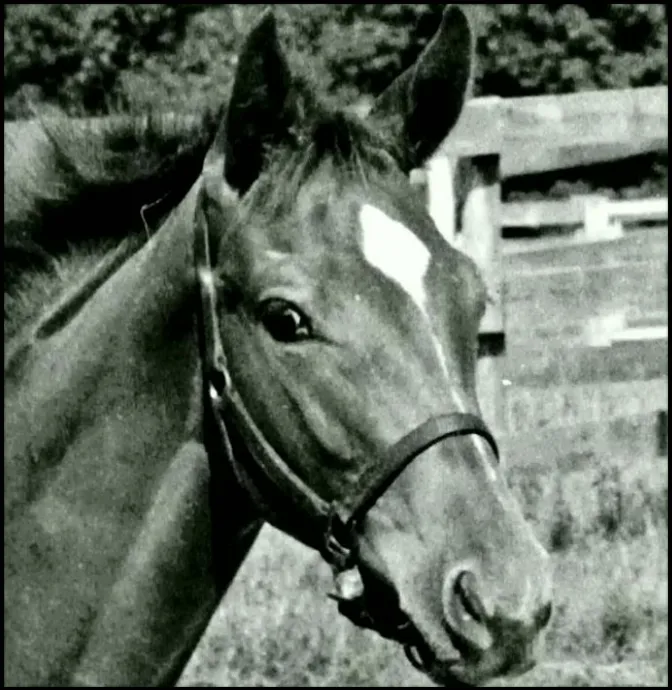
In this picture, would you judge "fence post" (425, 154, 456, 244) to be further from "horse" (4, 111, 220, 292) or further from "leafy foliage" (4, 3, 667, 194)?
"leafy foliage" (4, 3, 667, 194)

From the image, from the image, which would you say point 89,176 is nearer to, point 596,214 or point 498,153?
point 498,153

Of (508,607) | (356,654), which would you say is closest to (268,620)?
(356,654)

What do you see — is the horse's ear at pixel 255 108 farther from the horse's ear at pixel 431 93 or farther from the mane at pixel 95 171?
the horse's ear at pixel 431 93

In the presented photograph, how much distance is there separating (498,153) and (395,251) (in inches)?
147

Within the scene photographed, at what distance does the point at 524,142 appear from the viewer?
21.5ft

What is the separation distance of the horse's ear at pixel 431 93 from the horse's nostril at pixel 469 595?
855 millimetres

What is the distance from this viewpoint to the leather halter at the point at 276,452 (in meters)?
2.63

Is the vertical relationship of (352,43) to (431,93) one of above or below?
below

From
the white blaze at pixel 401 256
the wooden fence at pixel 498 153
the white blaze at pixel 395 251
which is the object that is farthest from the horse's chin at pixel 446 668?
the wooden fence at pixel 498 153

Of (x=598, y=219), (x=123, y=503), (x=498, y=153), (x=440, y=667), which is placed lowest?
(x=598, y=219)

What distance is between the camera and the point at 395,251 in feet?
8.95

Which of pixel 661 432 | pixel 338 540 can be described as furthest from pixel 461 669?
pixel 661 432

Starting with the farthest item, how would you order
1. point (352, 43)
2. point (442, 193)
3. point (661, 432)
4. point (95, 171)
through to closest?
point (352, 43) < point (661, 432) < point (442, 193) < point (95, 171)

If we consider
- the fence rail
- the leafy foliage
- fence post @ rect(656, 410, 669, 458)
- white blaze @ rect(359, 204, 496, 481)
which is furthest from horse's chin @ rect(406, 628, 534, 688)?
the leafy foliage
